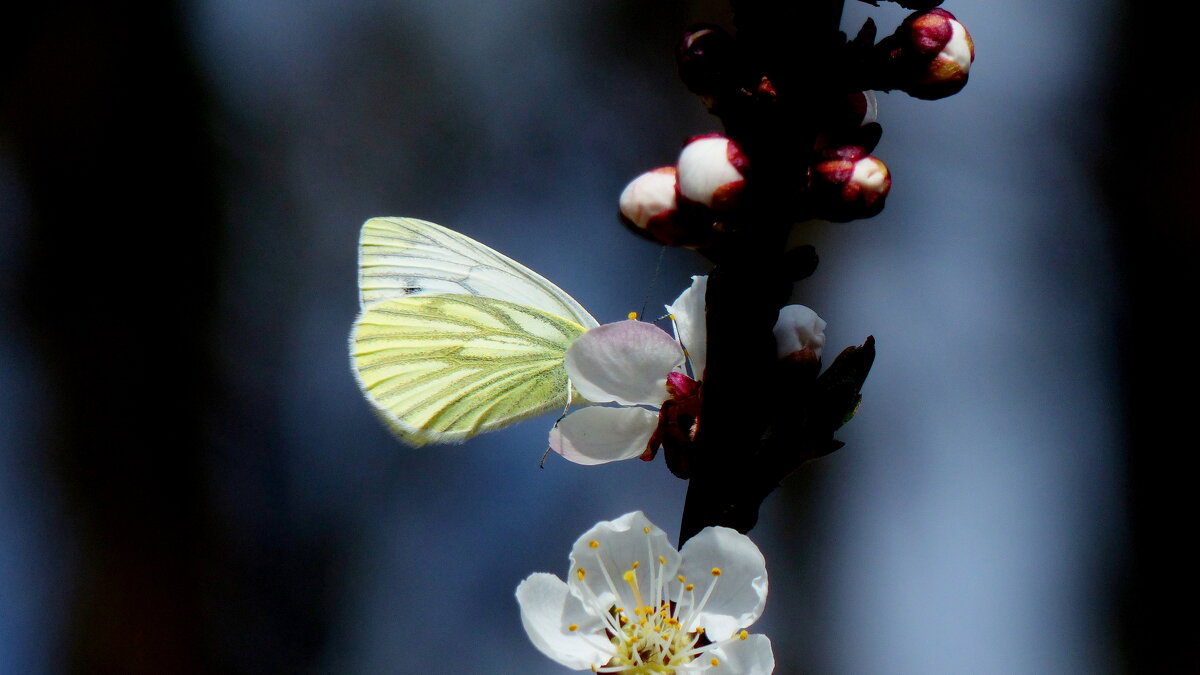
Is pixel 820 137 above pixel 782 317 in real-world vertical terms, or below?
above

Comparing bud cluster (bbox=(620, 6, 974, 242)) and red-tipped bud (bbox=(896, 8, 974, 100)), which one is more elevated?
red-tipped bud (bbox=(896, 8, 974, 100))

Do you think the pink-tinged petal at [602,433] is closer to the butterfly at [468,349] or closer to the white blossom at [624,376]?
the white blossom at [624,376]

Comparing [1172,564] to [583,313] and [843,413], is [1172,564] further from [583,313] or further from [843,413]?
[843,413]

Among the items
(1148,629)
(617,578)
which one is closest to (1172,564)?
(1148,629)

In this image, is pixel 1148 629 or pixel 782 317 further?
pixel 1148 629

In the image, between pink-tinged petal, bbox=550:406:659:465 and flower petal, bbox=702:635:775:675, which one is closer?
flower petal, bbox=702:635:775:675

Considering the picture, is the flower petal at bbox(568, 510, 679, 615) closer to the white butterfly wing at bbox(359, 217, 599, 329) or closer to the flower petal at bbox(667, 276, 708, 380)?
the flower petal at bbox(667, 276, 708, 380)

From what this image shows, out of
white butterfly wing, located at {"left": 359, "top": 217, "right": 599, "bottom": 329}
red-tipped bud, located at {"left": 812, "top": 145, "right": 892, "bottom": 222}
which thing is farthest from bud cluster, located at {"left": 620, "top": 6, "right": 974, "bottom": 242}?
white butterfly wing, located at {"left": 359, "top": 217, "right": 599, "bottom": 329}
